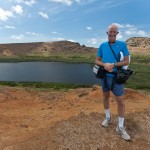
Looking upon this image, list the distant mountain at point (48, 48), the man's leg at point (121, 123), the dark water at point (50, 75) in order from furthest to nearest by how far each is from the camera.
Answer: the distant mountain at point (48, 48) → the dark water at point (50, 75) → the man's leg at point (121, 123)

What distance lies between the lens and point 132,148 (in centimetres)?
905

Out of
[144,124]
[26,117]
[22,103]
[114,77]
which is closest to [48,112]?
[26,117]

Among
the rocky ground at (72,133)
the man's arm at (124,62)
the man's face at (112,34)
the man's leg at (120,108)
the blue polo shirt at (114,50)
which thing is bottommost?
the rocky ground at (72,133)

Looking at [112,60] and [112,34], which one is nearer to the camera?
[112,34]

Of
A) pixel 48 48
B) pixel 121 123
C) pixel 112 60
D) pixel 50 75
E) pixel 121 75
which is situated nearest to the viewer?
pixel 121 75

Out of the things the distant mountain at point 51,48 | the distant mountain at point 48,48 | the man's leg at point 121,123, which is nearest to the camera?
the man's leg at point 121,123

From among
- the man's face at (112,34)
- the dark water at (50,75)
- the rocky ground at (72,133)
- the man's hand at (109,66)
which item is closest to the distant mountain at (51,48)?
the dark water at (50,75)

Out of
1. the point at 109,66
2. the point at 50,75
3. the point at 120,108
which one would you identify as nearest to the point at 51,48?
the point at 50,75

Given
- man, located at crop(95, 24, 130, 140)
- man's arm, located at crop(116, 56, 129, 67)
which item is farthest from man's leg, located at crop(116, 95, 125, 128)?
man's arm, located at crop(116, 56, 129, 67)

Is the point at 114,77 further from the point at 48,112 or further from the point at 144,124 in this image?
the point at 48,112

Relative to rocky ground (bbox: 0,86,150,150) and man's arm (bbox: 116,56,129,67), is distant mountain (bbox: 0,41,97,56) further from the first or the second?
man's arm (bbox: 116,56,129,67)

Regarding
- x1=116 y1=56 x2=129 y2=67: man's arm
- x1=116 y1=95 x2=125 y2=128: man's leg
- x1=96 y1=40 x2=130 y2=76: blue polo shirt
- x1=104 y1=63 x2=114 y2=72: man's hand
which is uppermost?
x1=96 y1=40 x2=130 y2=76: blue polo shirt

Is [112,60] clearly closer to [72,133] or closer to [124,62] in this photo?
[124,62]

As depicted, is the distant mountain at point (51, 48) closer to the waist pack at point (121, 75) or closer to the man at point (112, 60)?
the man at point (112, 60)
